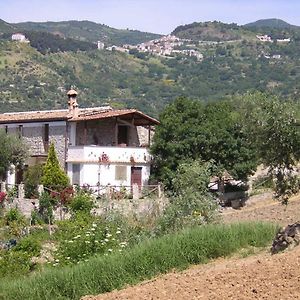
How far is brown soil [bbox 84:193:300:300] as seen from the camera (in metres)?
11.6

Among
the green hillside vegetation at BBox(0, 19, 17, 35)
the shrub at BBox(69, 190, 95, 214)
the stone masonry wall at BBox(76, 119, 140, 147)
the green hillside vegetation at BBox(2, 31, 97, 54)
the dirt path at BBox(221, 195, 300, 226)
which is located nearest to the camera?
the dirt path at BBox(221, 195, 300, 226)

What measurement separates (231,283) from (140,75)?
456 feet

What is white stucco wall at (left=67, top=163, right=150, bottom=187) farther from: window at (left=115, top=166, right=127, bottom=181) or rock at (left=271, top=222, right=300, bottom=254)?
rock at (left=271, top=222, right=300, bottom=254)

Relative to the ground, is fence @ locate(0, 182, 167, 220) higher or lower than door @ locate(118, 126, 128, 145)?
lower

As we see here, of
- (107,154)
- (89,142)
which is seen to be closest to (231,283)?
(107,154)

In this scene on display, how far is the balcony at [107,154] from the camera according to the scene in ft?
135

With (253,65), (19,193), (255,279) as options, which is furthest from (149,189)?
(253,65)

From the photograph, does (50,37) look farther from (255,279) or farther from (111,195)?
(255,279)

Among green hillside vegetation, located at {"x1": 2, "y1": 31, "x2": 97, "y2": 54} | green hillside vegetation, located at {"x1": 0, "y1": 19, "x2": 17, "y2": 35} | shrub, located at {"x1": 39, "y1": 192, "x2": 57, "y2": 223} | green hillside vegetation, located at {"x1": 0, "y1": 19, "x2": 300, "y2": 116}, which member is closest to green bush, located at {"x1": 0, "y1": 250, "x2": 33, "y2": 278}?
shrub, located at {"x1": 39, "y1": 192, "x2": 57, "y2": 223}

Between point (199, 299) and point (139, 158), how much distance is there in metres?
31.5

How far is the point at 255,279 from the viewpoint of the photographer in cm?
1220

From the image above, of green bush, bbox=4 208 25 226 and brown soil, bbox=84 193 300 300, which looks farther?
green bush, bbox=4 208 25 226

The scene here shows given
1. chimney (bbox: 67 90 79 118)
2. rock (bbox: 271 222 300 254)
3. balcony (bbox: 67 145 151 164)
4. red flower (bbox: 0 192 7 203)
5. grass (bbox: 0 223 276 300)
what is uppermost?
chimney (bbox: 67 90 79 118)

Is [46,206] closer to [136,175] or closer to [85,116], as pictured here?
[85,116]
